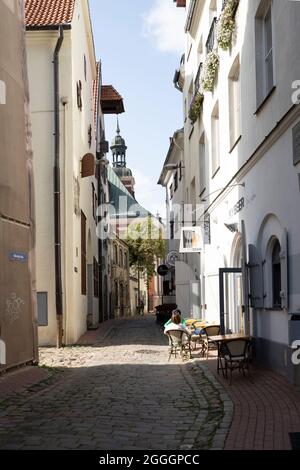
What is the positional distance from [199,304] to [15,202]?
1203 cm

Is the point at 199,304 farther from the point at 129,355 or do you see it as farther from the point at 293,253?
the point at 293,253

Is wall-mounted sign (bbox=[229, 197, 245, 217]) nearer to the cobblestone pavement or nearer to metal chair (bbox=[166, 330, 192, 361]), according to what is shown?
Answer: metal chair (bbox=[166, 330, 192, 361])

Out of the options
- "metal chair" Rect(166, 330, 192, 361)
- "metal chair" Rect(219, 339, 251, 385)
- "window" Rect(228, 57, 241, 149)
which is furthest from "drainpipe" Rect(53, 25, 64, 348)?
"metal chair" Rect(219, 339, 251, 385)

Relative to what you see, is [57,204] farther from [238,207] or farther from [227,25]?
[227,25]

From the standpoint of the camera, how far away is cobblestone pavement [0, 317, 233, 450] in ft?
23.1

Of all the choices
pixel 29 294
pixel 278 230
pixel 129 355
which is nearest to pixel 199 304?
pixel 129 355

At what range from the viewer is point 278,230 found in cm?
1139

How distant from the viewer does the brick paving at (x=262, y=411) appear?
6711 mm

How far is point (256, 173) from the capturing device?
12.9 meters

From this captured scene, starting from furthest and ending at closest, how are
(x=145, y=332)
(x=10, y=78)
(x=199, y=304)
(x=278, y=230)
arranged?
1. (x=145, y=332)
2. (x=199, y=304)
3. (x=10, y=78)
4. (x=278, y=230)

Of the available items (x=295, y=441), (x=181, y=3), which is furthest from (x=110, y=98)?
(x=295, y=441)

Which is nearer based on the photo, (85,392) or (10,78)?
(85,392)

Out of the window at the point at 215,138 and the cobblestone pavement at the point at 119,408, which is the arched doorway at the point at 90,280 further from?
the cobblestone pavement at the point at 119,408

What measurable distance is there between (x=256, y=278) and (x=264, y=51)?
14.6 feet
